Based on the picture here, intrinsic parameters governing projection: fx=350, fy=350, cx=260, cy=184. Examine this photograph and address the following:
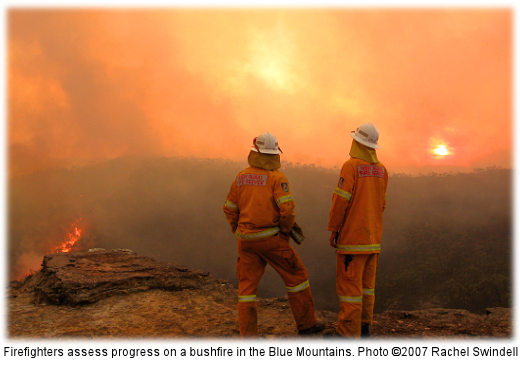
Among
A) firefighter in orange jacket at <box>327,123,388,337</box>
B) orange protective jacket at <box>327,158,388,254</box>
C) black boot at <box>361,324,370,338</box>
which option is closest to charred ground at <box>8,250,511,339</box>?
black boot at <box>361,324,370,338</box>

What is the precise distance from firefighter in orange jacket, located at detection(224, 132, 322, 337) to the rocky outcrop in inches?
119

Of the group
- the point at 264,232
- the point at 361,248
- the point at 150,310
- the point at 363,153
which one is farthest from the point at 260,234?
the point at 150,310

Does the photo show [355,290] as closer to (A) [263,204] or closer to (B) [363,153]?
(A) [263,204]

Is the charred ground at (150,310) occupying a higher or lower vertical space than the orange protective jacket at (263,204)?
lower

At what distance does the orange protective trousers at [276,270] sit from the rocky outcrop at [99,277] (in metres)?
3.07

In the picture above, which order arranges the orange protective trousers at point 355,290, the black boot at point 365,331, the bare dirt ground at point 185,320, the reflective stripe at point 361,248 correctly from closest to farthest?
the orange protective trousers at point 355,290
the reflective stripe at point 361,248
the black boot at point 365,331
the bare dirt ground at point 185,320

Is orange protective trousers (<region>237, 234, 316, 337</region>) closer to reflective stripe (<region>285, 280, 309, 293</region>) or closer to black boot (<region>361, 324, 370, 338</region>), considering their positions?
reflective stripe (<region>285, 280, 309, 293</region>)

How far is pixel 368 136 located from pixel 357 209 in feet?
3.27

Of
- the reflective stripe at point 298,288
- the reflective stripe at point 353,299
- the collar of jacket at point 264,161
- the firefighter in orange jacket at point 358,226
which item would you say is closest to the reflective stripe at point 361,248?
the firefighter in orange jacket at point 358,226

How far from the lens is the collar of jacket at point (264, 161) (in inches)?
186

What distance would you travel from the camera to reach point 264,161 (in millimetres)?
4727

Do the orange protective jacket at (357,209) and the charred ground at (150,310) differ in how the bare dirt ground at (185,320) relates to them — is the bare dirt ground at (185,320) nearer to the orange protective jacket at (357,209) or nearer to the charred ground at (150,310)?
the charred ground at (150,310)

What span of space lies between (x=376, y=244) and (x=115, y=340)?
3.85 metres

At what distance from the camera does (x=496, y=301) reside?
17.9 meters
